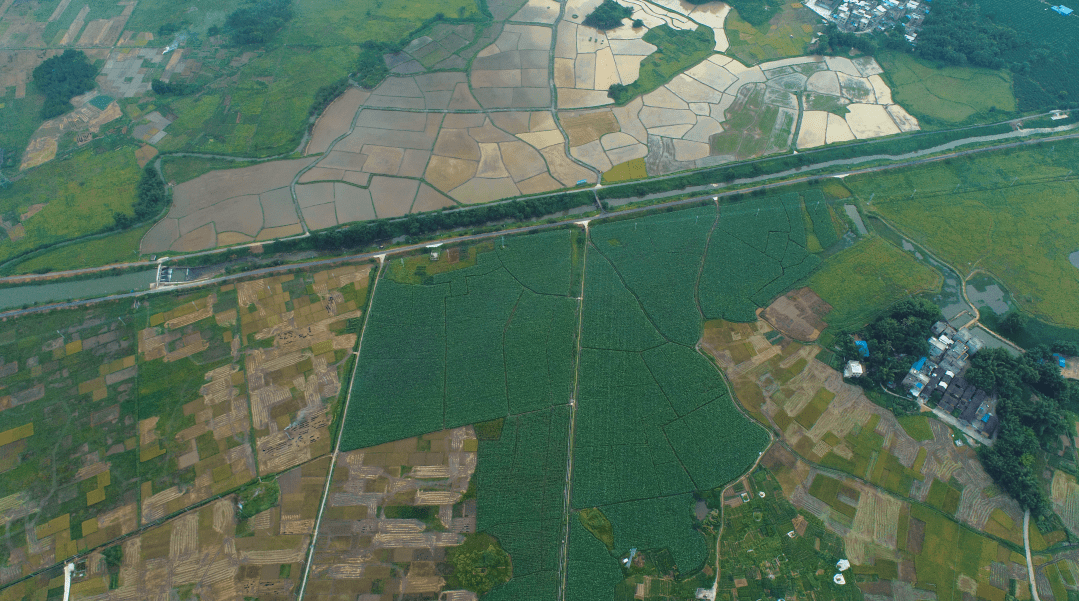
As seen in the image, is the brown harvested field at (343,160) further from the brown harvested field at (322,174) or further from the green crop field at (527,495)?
the green crop field at (527,495)

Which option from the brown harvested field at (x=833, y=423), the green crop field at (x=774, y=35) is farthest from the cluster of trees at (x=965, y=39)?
the brown harvested field at (x=833, y=423)

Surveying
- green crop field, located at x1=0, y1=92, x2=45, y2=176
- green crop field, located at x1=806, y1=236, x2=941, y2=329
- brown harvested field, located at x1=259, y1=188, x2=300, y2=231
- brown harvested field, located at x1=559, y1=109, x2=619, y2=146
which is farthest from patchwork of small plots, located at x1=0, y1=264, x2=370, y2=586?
green crop field, located at x1=806, y1=236, x2=941, y2=329

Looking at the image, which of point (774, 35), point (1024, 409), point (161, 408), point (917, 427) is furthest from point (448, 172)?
point (1024, 409)

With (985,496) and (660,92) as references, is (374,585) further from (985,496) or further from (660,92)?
(660,92)

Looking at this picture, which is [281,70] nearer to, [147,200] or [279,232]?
[147,200]

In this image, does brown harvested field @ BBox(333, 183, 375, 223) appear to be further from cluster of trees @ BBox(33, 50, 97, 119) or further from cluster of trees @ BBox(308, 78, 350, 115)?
cluster of trees @ BBox(33, 50, 97, 119)

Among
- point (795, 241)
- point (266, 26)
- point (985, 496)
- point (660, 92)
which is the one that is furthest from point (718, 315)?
point (266, 26)
